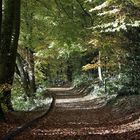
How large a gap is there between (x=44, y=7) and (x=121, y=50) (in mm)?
6181

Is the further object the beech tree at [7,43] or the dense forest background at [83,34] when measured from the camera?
the dense forest background at [83,34]

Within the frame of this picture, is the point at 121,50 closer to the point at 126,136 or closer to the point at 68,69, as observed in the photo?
the point at 126,136

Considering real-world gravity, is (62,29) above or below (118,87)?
above

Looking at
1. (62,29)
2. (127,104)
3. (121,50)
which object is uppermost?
(62,29)

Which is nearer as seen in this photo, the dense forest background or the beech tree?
the beech tree

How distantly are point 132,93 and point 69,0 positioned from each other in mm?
7896

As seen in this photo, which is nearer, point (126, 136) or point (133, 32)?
point (126, 136)

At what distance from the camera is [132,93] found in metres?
26.3

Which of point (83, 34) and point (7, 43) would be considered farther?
point (83, 34)

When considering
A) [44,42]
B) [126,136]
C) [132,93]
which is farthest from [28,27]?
[126,136]

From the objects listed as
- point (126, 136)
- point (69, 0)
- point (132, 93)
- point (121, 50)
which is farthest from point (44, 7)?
point (126, 136)

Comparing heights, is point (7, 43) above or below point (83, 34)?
below

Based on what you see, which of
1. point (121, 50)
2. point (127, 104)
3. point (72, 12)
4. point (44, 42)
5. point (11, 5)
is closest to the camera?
point (11, 5)

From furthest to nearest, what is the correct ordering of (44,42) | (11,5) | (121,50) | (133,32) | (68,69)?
(68,69) → (44,42) → (121,50) → (133,32) → (11,5)
